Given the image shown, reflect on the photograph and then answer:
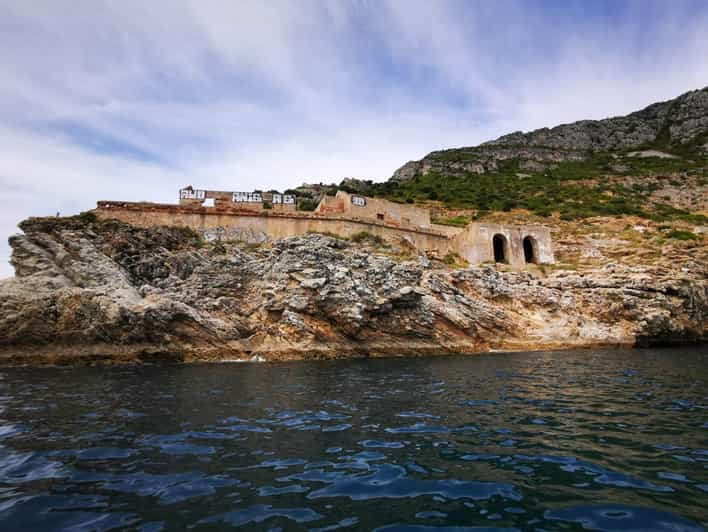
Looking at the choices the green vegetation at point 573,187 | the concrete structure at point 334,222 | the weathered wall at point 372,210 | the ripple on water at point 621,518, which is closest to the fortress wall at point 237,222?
the concrete structure at point 334,222

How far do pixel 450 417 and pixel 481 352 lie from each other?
51.9 feet

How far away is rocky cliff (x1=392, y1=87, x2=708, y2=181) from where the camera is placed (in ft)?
277

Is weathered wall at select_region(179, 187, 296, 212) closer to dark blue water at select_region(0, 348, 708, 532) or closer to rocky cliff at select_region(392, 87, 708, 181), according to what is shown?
dark blue water at select_region(0, 348, 708, 532)

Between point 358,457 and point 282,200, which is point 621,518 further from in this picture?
point 282,200

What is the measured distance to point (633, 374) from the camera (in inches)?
512

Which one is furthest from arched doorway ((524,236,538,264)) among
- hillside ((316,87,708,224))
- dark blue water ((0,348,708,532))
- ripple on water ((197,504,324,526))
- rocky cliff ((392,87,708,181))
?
rocky cliff ((392,87,708,181))

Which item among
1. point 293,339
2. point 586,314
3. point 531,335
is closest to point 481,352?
point 531,335

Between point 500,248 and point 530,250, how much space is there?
284cm

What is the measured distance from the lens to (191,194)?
32.2 meters

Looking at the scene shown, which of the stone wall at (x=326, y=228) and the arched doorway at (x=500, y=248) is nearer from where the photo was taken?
the stone wall at (x=326, y=228)

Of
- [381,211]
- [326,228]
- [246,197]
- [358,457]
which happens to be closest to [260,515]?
[358,457]

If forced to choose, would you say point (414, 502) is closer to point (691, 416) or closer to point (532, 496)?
point (532, 496)

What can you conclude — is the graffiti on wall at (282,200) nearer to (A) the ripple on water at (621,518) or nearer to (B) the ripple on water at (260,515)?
(B) the ripple on water at (260,515)

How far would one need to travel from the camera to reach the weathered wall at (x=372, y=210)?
31.5 meters
